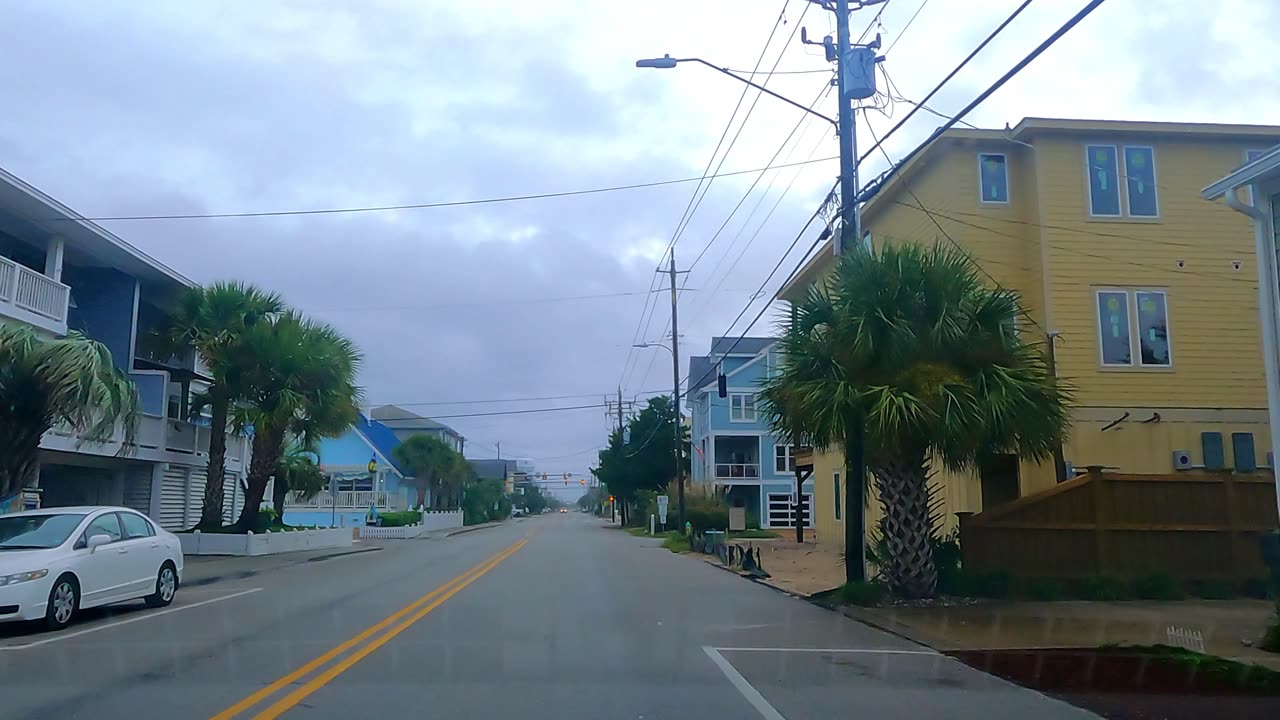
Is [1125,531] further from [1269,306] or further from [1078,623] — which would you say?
[1269,306]

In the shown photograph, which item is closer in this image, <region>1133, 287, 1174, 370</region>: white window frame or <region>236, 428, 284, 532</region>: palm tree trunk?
<region>1133, 287, 1174, 370</region>: white window frame

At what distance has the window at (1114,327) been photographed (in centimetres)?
2369

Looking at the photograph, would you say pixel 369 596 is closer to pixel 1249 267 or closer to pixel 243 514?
pixel 243 514

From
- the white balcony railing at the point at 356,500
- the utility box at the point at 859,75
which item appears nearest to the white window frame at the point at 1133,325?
the utility box at the point at 859,75

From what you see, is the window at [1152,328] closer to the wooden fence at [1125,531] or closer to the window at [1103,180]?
the window at [1103,180]

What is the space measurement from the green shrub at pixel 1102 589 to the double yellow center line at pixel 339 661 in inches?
393

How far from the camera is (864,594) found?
1680cm

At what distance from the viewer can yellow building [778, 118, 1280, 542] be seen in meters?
23.3

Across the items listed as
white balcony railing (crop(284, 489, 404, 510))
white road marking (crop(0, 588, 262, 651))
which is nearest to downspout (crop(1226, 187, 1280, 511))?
white road marking (crop(0, 588, 262, 651))

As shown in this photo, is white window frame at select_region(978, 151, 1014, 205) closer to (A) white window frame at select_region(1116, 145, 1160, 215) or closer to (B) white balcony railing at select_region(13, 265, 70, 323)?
(A) white window frame at select_region(1116, 145, 1160, 215)

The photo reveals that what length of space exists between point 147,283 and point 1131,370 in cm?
2628

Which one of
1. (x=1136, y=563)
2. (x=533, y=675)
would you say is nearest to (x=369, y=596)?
(x=533, y=675)

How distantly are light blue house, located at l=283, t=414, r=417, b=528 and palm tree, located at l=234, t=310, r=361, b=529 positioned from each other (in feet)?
96.6

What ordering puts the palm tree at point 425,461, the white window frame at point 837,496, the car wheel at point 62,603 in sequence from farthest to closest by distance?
the palm tree at point 425,461 → the white window frame at point 837,496 → the car wheel at point 62,603
